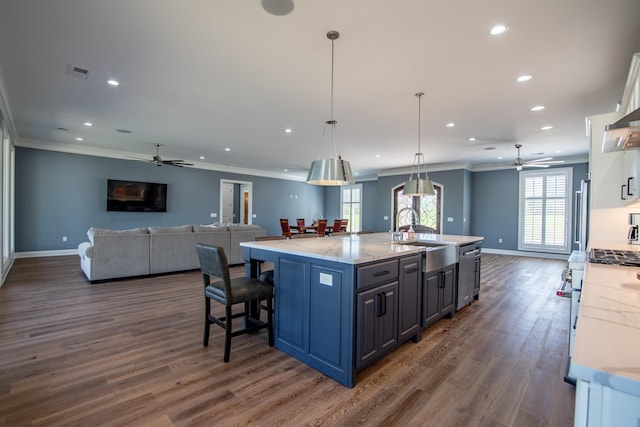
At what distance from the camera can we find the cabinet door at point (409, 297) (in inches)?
Answer: 103

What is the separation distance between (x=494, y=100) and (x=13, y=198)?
9.26m

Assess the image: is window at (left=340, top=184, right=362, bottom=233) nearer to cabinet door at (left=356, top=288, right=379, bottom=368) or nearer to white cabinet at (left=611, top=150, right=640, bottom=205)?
white cabinet at (left=611, top=150, right=640, bottom=205)

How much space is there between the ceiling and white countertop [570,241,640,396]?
2003 millimetres

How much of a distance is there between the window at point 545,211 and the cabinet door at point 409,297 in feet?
24.3

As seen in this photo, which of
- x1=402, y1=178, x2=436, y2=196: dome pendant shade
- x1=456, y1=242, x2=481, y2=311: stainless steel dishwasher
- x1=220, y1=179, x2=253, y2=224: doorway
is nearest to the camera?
x1=456, y1=242, x2=481, y2=311: stainless steel dishwasher

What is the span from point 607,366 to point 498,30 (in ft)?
8.66

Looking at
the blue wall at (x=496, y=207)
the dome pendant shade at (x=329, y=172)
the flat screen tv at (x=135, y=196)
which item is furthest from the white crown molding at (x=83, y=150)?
the blue wall at (x=496, y=207)

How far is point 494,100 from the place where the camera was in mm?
3893

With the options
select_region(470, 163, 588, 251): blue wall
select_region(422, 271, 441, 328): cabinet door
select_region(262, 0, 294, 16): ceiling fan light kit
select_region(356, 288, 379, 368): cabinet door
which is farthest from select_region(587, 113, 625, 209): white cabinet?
select_region(470, 163, 588, 251): blue wall

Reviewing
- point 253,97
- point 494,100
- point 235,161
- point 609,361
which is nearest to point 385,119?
point 494,100

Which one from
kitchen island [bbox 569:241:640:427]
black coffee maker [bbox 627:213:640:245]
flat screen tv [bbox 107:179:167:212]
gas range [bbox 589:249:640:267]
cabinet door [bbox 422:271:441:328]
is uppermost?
flat screen tv [bbox 107:179:167:212]

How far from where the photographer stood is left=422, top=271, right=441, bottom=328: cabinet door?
2938 millimetres

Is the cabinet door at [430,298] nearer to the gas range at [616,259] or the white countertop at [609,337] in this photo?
the gas range at [616,259]

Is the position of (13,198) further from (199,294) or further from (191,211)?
(199,294)
